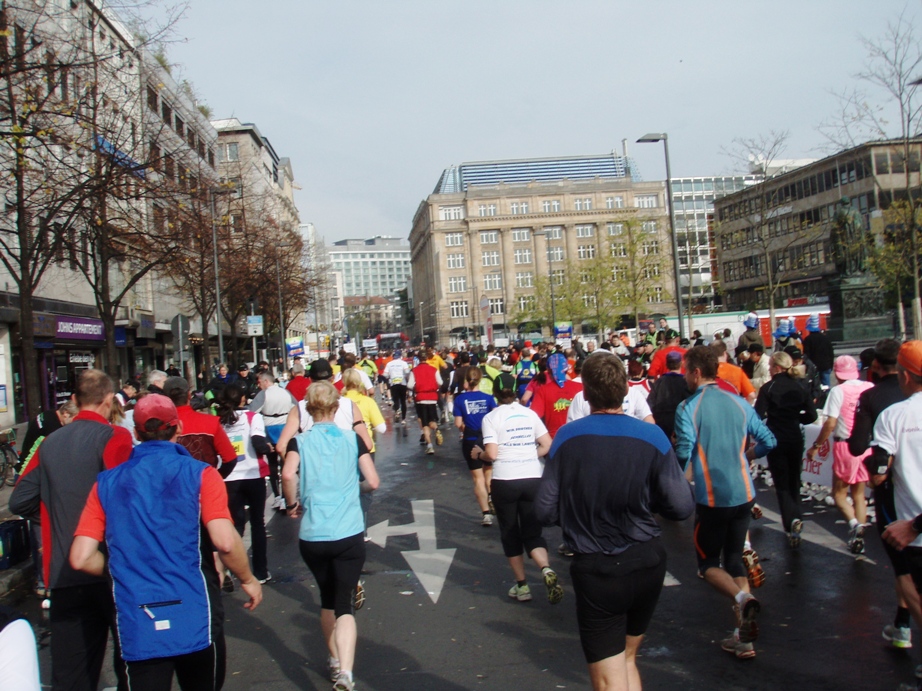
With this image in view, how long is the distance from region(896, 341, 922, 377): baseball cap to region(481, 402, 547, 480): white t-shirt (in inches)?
117

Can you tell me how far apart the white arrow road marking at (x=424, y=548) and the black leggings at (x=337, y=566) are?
1.95m

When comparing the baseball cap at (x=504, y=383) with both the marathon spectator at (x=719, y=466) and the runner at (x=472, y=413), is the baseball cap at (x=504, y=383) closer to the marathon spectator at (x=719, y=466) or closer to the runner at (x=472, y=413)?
the runner at (x=472, y=413)

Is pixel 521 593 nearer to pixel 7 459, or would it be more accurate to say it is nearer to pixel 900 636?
pixel 900 636

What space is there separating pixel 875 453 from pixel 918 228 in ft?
69.3

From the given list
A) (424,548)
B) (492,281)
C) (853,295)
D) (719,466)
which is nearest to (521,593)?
(719,466)

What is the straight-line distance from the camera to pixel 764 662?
16.3ft

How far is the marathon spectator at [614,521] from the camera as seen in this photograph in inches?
141

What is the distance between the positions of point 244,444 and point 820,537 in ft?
17.6

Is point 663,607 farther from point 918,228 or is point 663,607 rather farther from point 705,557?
point 918,228

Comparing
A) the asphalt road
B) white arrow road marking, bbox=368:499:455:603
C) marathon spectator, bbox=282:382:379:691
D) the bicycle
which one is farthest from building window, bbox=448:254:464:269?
marathon spectator, bbox=282:382:379:691

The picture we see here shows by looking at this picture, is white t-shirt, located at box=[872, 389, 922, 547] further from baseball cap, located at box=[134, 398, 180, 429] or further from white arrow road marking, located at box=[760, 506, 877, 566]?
baseball cap, located at box=[134, 398, 180, 429]

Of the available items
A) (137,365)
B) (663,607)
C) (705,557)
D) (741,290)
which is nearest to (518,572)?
(663,607)

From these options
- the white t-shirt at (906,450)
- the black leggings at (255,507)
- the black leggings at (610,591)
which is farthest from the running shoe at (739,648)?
the black leggings at (255,507)

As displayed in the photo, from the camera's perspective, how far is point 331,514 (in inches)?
191
